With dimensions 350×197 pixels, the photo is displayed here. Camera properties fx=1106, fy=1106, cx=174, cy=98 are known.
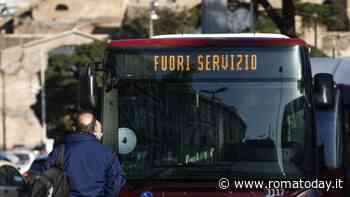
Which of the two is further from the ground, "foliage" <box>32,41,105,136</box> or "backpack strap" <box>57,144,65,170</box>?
"backpack strap" <box>57,144,65,170</box>

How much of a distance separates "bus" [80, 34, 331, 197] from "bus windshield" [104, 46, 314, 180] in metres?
0.01

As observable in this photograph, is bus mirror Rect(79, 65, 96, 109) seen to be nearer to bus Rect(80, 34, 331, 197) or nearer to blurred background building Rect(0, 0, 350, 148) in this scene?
bus Rect(80, 34, 331, 197)

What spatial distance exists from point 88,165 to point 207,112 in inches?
103

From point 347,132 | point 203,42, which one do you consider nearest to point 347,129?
point 347,132

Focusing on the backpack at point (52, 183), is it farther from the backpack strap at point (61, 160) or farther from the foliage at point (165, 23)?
the foliage at point (165, 23)

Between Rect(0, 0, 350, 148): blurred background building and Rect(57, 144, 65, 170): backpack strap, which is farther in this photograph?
Rect(0, 0, 350, 148): blurred background building

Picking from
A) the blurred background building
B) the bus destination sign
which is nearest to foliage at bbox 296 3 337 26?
the blurred background building

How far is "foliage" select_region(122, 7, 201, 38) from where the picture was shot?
62.6m

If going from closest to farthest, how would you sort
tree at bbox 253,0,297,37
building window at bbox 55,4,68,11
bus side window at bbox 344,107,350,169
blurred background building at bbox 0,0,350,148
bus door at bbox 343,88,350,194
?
bus door at bbox 343,88,350,194 → bus side window at bbox 344,107,350,169 → tree at bbox 253,0,297,37 → blurred background building at bbox 0,0,350,148 → building window at bbox 55,4,68,11

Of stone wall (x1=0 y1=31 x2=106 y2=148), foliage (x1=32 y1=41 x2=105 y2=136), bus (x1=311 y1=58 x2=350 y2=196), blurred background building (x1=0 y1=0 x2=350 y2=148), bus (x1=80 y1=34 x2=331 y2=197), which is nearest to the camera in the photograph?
bus (x1=80 y1=34 x2=331 y2=197)

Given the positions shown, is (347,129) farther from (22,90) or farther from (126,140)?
(22,90)

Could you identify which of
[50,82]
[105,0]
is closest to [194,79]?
[50,82]

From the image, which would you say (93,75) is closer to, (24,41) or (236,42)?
(236,42)

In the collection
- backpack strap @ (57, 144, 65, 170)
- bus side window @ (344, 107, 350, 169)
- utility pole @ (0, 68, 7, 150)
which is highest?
backpack strap @ (57, 144, 65, 170)
